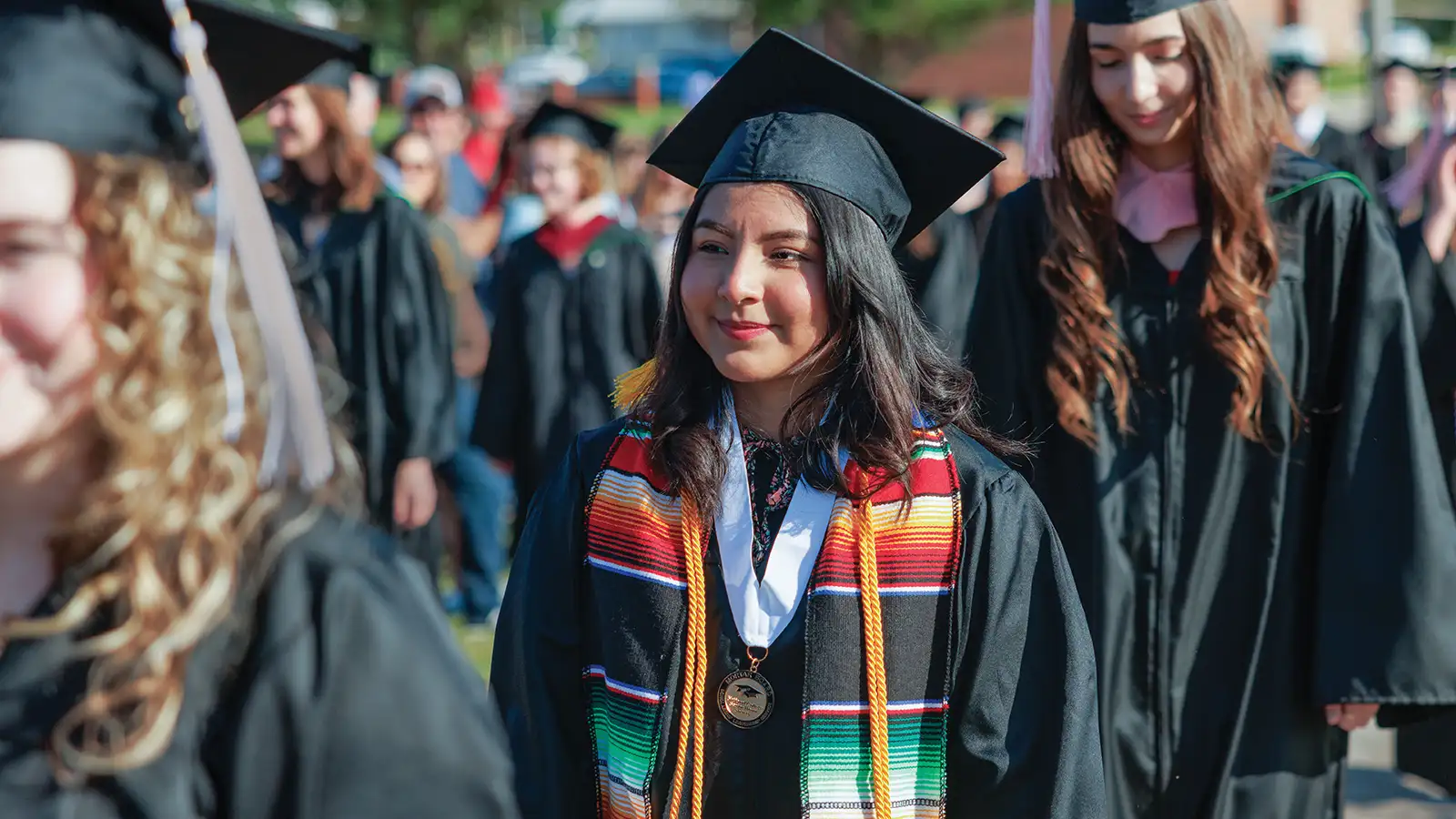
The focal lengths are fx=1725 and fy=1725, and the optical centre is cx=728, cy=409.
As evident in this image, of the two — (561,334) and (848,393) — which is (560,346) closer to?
(561,334)

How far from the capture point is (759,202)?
8.23 ft

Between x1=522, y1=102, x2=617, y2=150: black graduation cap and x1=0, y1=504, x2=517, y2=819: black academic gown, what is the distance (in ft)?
17.8

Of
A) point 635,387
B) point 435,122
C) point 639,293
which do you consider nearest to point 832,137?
point 635,387

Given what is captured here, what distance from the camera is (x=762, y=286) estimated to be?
2.47m

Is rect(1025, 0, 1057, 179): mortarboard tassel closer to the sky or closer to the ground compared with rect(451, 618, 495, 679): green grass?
closer to the sky

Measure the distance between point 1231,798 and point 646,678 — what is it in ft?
5.17

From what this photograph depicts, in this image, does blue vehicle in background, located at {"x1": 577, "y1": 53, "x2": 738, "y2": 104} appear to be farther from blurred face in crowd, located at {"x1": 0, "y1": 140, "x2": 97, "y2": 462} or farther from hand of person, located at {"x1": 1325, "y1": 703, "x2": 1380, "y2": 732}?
blurred face in crowd, located at {"x1": 0, "y1": 140, "x2": 97, "y2": 462}

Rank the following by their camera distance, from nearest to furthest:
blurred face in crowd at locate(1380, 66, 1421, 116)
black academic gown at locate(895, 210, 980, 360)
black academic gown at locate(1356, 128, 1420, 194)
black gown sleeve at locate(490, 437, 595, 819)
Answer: black gown sleeve at locate(490, 437, 595, 819)
black academic gown at locate(895, 210, 980, 360)
black academic gown at locate(1356, 128, 1420, 194)
blurred face in crowd at locate(1380, 66, 1421, 116)

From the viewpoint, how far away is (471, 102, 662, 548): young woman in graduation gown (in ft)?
21.1

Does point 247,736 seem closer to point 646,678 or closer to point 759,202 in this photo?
point 646,678

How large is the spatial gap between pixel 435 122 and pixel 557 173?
3.22 meters

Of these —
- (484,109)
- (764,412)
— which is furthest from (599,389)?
(484,109)

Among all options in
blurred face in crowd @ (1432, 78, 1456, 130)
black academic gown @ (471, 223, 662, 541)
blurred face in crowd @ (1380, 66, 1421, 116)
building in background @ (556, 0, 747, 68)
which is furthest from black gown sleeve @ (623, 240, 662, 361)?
building in background @ (556, 0, 747, 68)

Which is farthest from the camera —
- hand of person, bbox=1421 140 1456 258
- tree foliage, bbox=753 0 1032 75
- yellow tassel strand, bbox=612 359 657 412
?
tree foliage, bbox=753 0 1032 75
